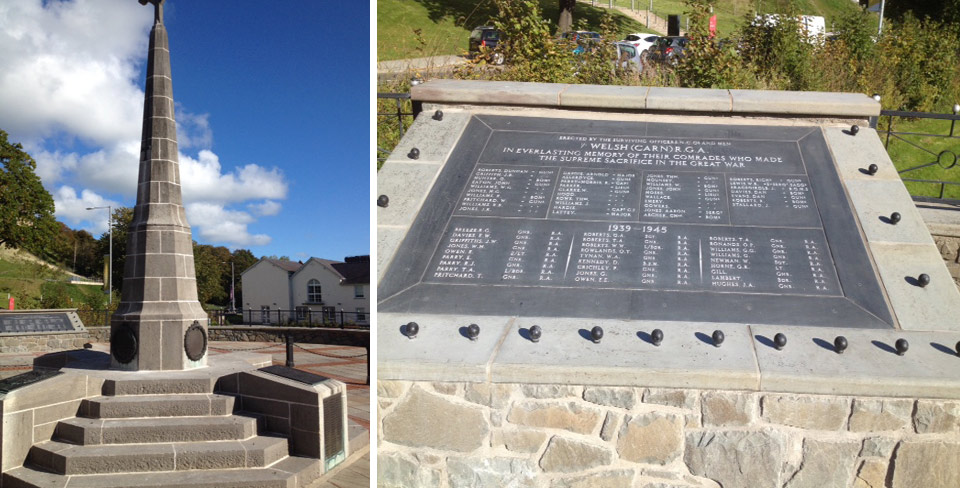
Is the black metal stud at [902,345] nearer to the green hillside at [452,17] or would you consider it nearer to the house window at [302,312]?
the house window at [302,312]

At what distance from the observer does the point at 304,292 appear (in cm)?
1711

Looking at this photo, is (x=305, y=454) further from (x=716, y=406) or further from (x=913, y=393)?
(x=913, y=393)

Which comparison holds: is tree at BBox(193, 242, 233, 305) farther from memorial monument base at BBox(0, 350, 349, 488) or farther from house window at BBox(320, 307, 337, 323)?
house window at BBox(320, 307, 337, 323)

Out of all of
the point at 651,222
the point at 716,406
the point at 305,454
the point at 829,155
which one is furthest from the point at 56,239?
the point at 829,155

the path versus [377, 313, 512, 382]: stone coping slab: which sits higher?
the path

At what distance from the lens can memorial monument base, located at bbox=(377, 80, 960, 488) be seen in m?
3.77

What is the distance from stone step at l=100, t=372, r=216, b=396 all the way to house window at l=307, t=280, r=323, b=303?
29.4 feet

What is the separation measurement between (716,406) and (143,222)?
6.26 m

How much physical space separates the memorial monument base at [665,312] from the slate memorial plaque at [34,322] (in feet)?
39.5

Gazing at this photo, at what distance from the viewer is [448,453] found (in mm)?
4043

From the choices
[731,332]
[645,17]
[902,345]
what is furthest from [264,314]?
[645,17]

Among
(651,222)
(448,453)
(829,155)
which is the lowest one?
(448,453)

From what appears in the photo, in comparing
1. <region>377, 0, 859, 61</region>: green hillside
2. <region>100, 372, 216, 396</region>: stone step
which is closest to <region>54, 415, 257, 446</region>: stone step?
<region>100, 372, 216, 396</region>: stone step

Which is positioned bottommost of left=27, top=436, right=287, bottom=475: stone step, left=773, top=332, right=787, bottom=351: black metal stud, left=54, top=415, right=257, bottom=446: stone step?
left=27, top=436, right=287, bottom=475: stone step
